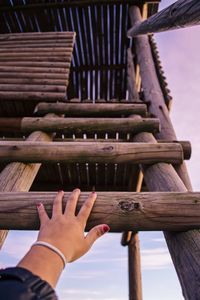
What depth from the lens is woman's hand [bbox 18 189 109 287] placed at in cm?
78

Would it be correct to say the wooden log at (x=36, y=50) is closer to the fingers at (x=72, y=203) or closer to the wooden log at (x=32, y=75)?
the wooden log at (x=32, y=75)

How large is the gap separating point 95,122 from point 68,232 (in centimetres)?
215

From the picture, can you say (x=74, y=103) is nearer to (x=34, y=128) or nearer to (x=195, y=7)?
(x=34, y=128)

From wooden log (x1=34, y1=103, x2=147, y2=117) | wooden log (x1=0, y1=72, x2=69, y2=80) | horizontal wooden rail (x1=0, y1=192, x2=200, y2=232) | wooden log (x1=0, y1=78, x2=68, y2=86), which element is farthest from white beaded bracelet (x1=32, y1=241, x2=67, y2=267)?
wooden log (x1=0, y1=72, x2=69, y2=80)

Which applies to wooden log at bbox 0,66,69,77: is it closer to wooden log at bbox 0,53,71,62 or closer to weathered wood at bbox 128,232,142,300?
wooden log at bbox 0,53,71,62

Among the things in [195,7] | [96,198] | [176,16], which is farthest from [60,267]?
[176,16]

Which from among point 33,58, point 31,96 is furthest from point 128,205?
point 33,58

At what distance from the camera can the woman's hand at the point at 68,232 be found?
91 centimetres

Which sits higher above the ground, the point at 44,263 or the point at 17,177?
the point at 44,263

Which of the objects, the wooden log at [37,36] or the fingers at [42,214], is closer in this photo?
the fingers at [42,214]

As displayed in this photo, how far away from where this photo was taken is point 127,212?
1313mm

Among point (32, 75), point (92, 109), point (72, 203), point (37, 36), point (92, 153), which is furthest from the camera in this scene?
point (37, 36)

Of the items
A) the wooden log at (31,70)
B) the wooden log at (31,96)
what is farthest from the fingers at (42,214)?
the wooden log at (31,70)

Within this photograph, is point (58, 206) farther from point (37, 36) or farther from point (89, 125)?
point (37, 36)
